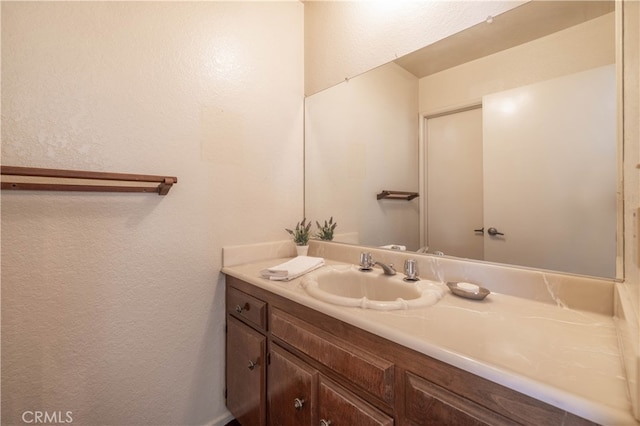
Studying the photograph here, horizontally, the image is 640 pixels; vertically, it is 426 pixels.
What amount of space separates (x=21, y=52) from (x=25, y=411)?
120cm

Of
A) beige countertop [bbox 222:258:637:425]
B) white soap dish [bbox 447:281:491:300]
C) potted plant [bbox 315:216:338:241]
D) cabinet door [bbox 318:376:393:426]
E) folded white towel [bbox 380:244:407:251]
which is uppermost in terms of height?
potted plant [bbox 315:216:338:241]

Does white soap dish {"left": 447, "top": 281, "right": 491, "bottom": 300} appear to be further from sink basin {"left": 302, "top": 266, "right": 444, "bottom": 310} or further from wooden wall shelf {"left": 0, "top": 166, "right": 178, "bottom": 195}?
wooden wall shelf {"left": 0, "top": 166, "right": 178, "bottom": 195}

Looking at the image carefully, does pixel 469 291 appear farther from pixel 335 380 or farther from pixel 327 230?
pixel 327 230

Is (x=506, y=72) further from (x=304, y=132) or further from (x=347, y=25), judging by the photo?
(x=304, y=132)

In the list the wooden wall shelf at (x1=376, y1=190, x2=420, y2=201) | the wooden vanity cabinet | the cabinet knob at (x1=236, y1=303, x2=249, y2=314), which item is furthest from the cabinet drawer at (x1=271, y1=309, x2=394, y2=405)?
the wooden wall shelf at (x1=376, y1=190, x2=420, y2=201)

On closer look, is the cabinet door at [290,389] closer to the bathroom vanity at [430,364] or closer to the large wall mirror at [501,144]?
the bathroom vanity at [430,364]

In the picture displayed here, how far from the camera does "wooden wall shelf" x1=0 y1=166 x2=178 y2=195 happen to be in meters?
0.83

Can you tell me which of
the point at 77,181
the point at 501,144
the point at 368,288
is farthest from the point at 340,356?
the point at 77,181

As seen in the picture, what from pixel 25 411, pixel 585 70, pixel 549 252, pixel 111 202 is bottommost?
pixel 25 411

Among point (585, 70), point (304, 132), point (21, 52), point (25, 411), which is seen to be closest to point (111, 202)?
point (21, 52)

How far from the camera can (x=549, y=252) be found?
88 centimetres

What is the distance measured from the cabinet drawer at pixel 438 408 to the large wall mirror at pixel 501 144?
601 millimetres

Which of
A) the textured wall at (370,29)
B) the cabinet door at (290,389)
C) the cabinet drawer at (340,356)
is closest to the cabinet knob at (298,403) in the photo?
the cabinet door at (290,389)

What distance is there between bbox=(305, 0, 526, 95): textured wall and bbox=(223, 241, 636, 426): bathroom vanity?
3.53ft
